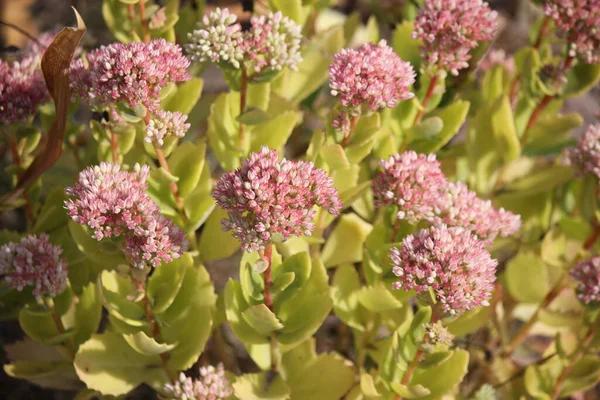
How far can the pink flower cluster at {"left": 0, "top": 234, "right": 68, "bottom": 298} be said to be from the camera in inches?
38.8

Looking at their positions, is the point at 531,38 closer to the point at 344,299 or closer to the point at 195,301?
the point at 344,299

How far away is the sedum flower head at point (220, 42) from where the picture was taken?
3.26 ft

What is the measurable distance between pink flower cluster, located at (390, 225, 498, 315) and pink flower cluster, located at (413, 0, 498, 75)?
0.99ft

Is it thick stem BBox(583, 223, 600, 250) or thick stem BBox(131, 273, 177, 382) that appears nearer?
thick stem BBox(131, 273, 177, 382)

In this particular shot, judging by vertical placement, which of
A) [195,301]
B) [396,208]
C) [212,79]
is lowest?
[212,79]

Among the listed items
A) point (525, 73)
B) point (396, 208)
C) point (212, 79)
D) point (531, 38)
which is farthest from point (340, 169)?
point (212, 79)

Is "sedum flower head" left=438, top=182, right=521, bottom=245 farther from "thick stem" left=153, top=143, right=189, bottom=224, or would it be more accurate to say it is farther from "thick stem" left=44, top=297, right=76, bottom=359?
"thick stem" left=44, top=297, right=76, bottom=359

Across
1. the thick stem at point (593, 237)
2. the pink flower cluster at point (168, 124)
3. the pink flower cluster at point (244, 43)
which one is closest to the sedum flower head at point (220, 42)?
the pink flower cluster at point (244, 43)

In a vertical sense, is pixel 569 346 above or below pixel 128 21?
below

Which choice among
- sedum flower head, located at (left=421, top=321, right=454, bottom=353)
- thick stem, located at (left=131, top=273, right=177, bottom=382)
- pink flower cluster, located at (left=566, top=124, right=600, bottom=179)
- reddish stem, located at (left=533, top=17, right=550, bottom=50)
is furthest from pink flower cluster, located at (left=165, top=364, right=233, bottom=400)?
reddish stem, located at (left=533, top=17, right=550, bottom=50)

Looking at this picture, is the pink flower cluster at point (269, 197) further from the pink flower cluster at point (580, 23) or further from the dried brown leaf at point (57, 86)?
the pink flower cluster at point (580, 23)

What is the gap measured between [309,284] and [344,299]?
0.15 m

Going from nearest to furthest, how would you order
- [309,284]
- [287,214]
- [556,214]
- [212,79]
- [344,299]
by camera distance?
[287,214]
[309,284]
[344,299]
[556,214]
[212,79]

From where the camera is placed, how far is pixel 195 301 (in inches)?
41.9
